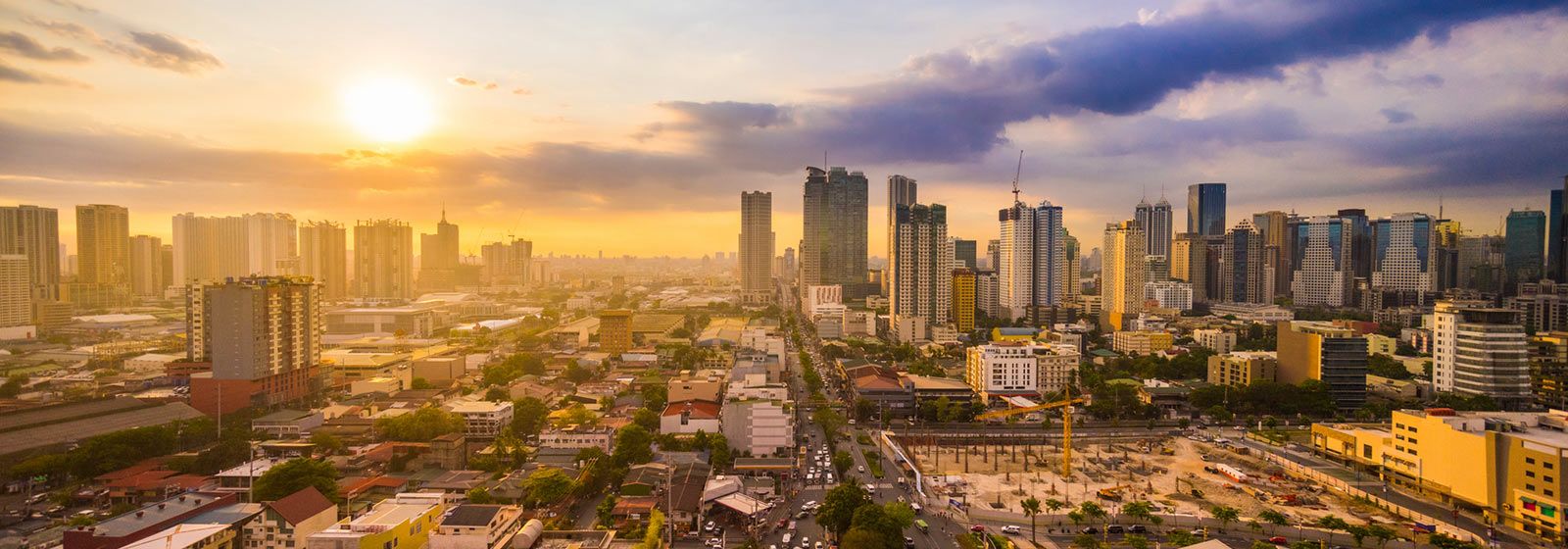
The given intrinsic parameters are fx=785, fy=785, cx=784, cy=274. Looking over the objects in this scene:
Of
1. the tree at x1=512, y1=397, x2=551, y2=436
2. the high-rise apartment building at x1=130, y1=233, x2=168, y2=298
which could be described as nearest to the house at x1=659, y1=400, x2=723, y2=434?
the tree at x1=512, y1=397, x2=551, y2=436

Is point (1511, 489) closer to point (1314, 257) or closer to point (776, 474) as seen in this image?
point (776, 474)

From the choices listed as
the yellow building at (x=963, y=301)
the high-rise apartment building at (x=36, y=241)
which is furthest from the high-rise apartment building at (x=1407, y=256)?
the high-rise apartment building at (x=36, y=241)

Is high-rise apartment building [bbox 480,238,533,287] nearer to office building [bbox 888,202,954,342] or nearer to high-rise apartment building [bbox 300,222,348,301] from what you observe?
high-rise apartment building [bbox 300,222,348,301]

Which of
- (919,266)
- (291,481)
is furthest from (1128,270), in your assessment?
(291,481)

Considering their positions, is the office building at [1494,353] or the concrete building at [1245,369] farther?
the concrete building at [1245,369]

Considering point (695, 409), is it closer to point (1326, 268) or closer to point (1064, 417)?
point (1064, 417)

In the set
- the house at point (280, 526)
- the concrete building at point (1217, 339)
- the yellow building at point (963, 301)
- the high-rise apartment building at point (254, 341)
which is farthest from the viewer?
the yellow building at point (963, 301)

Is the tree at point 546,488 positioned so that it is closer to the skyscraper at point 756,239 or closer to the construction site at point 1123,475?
the construction site at point 1123,475
